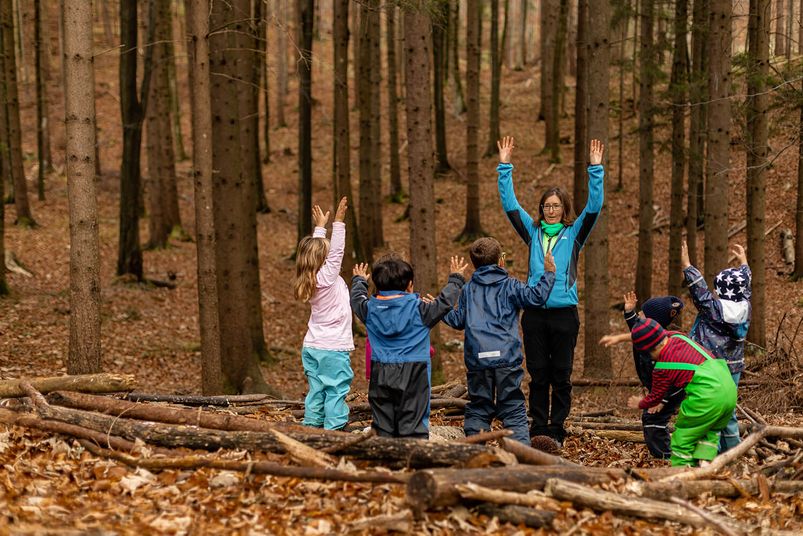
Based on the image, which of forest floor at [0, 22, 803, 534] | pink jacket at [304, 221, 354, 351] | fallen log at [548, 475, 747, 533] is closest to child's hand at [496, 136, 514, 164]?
pink jacket at [304, 221, 354, 351]

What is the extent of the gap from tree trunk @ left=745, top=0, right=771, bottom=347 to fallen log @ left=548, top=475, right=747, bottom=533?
9.46 metres

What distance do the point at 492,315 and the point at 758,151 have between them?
8762 millimetres

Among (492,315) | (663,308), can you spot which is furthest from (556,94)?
(492,315)

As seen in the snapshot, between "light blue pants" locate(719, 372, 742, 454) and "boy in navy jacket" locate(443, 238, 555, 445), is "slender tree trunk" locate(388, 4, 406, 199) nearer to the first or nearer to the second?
"boy in navy jacket" locate(443, 238, 555, 445)

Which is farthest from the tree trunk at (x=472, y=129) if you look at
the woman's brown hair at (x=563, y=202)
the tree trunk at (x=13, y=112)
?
the woman's brown hair at (x=563, y=202)

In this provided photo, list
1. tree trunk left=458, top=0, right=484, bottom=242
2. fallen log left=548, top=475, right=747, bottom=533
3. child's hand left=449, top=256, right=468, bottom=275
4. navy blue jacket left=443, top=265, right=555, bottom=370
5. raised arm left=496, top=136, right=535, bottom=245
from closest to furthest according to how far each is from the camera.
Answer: fallen log left=548, top=475, right=747, bottom=533 → child's hand left=449, top=256, right=468, bottom=275 → navy blue jacket left=443, top=265, right=555, bottom=370 → raised arm left=496, top=136, right=535, bottom=245 → tree trunk left=458, top=0, right=484, bottom=242

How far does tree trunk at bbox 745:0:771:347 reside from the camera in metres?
12.7

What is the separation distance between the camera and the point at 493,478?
4.68 m

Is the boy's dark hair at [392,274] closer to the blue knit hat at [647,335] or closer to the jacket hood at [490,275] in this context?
the jacket hood at [490,275]

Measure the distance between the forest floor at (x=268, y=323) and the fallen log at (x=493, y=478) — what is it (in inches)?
6.2

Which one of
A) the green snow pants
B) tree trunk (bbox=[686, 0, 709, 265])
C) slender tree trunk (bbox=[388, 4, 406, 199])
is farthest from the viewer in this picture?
slender tree trunk (bbox=[388, 4, 406, 199])

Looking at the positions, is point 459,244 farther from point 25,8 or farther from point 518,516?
point 518,516

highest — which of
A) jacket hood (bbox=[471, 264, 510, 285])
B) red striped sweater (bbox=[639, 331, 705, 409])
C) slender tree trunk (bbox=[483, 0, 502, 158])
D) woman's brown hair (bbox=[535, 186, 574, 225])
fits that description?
slender tree trunk (bbox=[483, 0, 502, 158])

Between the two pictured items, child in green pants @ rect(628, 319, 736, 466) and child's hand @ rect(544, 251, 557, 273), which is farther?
child's hand @ rect(544, 251, 557, 273)
